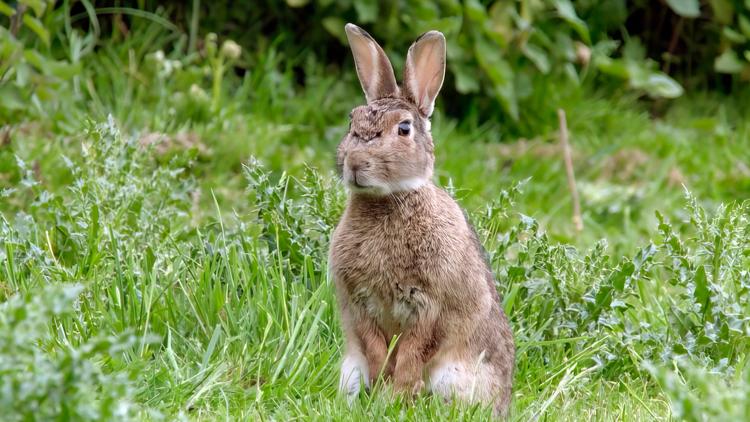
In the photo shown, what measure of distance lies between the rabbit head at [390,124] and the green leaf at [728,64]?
4.06 m

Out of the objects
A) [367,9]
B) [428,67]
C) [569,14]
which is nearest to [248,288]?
[428,67]

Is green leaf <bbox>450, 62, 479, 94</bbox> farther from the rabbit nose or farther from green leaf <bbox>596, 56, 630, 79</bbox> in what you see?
the rabbit nose

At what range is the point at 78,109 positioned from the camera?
249 inches

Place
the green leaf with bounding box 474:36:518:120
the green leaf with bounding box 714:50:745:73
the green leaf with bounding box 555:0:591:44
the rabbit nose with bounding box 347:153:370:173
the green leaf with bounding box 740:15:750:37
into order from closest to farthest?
the rabbit nose with bounding box 347:153:370:173, the green leaf with bounding box 555:0:591:44, the green leaf with bounding box 474:36:518:120, the green leaf with bounding box 740:15:750:37, the green leaf with bounding box 714:50:745:73

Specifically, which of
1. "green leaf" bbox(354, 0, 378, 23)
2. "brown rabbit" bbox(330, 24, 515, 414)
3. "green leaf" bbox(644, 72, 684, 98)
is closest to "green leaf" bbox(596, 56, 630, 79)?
"green leaf" bbox(644, 72, 684, 98)

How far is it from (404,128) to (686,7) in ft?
13.5

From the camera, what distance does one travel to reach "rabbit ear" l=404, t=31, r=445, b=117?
4.08m

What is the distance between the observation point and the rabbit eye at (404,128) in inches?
151

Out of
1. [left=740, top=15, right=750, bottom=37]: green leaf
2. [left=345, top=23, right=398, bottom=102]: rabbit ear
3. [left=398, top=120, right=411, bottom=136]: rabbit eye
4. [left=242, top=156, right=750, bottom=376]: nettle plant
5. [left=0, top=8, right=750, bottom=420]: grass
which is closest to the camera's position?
[left=0, top=8, right=750, bottom=420]: grass

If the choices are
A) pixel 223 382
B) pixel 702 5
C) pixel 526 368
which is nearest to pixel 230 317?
pixel 223 382

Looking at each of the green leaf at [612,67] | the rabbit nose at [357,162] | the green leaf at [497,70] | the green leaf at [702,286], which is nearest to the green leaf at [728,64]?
the green leaf at [612,67]

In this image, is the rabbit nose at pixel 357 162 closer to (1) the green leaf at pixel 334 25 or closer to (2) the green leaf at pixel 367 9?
(2) the green leaf at pixel 367 9

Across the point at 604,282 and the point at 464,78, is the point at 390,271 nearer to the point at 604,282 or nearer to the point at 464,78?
the point at 604,282

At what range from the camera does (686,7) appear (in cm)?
739
